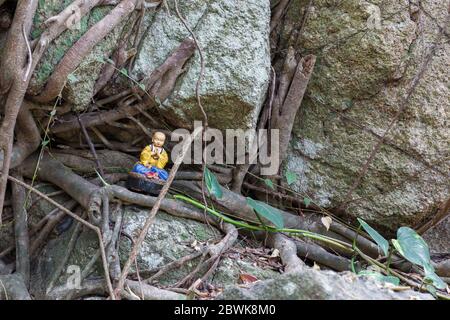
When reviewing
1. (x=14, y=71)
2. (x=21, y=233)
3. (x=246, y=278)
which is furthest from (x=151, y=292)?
(x=14, y=71)

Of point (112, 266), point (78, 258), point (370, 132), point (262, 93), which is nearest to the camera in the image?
A: point (112, 266)

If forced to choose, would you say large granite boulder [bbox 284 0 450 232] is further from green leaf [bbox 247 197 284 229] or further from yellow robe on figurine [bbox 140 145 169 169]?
yellow robe on figurine [bbox 140 145 169 169]

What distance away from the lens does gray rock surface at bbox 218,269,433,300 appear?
1.52 meters

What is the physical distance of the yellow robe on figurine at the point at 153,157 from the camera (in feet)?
7.99

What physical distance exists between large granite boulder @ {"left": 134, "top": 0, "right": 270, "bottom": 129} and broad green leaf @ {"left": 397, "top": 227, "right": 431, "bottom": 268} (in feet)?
2.75

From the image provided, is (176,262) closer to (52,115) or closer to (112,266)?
(112,266)

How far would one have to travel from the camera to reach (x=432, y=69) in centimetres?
280

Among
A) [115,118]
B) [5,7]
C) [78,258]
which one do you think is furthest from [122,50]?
[78,258]

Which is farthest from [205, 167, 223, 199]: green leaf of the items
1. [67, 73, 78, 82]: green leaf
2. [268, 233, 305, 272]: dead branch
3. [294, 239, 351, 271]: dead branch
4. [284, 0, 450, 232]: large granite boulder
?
[67, 73, 78, 82]: green leaf

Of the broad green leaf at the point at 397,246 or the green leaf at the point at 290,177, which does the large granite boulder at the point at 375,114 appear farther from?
the broad green leaf at the point at 397,246

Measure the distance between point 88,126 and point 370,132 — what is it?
54.8 inches

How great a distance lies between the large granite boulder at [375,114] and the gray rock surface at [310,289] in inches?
48.2

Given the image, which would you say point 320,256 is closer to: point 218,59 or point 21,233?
point 218,59

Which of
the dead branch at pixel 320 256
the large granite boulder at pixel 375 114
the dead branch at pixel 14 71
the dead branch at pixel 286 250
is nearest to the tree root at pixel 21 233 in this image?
the dead branch at pixel 14 71
